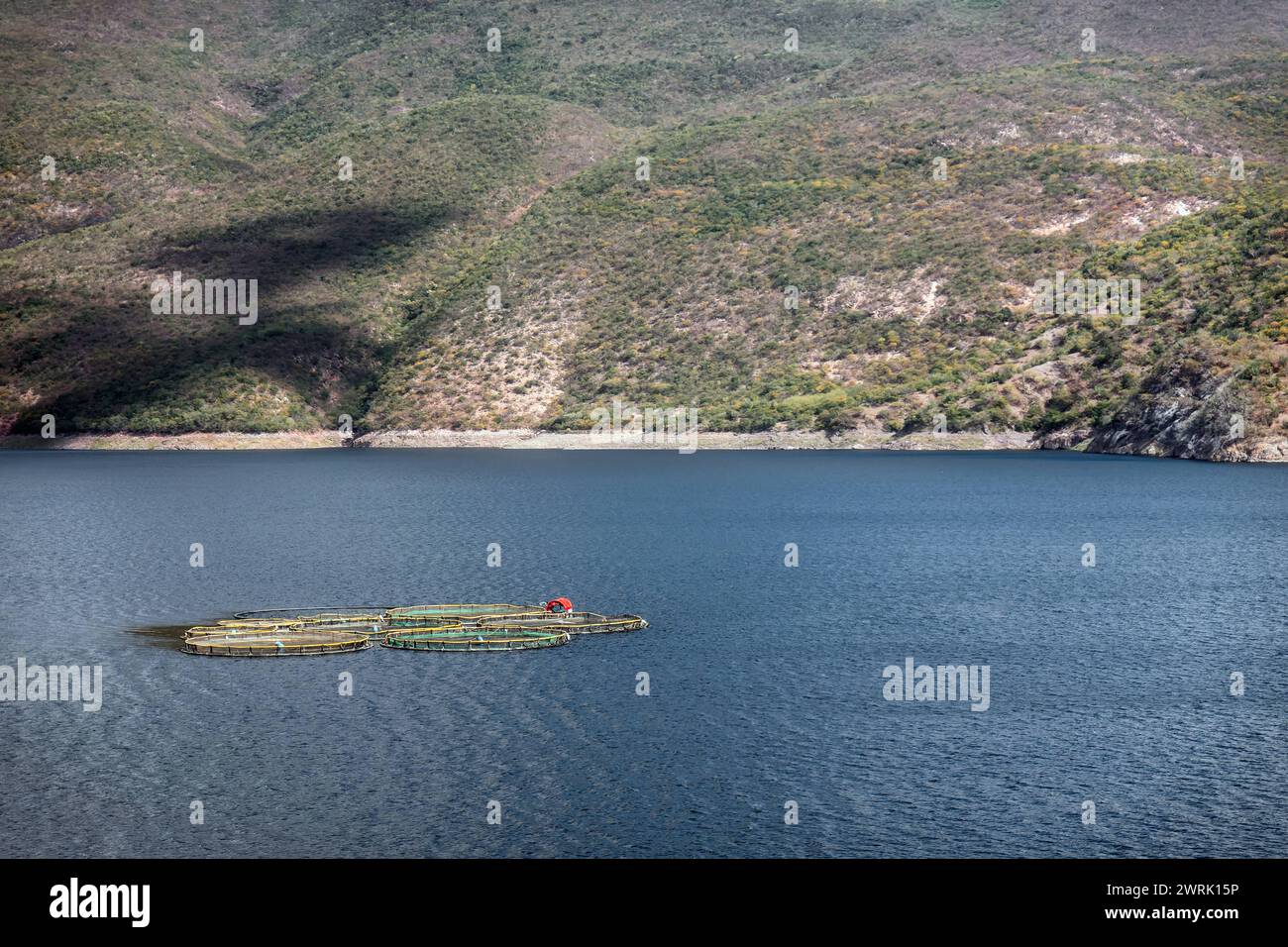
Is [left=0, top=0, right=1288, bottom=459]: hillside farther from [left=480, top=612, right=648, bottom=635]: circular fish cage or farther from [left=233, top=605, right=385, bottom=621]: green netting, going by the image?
[left=233, top=605, right=385, bottom=621]: green netting

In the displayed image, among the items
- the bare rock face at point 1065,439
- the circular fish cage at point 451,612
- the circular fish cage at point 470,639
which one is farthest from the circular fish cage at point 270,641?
the bare rock face at point 1065,439

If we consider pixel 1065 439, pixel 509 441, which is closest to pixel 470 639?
pixel 1065 439

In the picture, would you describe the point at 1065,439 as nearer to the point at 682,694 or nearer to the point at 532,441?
the point at 532,441

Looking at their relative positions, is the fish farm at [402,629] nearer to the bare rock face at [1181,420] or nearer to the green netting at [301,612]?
the green netting at [301,612]

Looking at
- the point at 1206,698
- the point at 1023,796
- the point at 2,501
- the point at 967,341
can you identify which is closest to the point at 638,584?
the point at 1206,698

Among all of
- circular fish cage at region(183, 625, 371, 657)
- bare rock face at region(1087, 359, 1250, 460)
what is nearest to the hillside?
bare rock face at region(1087, 359, 1250, 460)

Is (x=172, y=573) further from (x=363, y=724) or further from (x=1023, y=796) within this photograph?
(x=1023, y=796)
